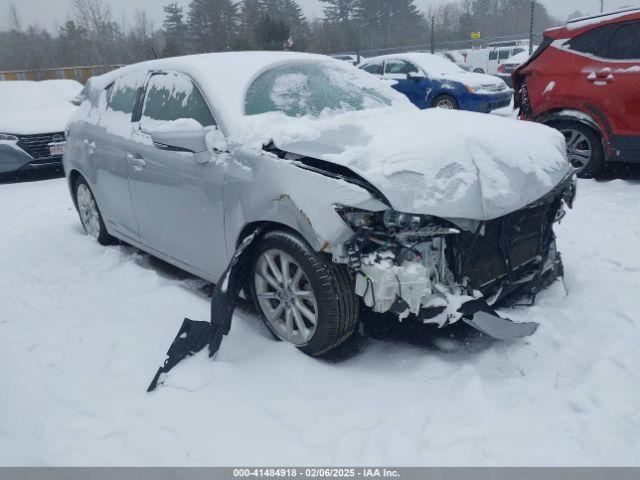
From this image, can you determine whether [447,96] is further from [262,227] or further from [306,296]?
[306,296]

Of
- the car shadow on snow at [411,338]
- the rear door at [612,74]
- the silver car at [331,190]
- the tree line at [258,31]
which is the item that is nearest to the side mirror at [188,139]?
the silver car at [331,190]

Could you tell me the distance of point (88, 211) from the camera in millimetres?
5000

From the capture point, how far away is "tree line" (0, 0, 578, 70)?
27.9m

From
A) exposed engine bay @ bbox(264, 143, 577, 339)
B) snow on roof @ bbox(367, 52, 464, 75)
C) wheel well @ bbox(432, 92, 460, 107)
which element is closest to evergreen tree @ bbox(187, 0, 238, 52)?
snow on roof @ bbox(367, 52, 464, 75)

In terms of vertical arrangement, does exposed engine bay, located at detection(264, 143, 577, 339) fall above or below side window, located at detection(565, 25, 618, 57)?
below

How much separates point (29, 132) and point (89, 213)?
409 cm

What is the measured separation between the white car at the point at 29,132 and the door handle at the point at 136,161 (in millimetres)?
5193

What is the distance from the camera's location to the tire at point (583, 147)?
5.74 meters

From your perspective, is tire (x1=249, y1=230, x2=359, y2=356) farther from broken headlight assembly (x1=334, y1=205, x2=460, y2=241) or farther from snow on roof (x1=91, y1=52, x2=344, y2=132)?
snow on roof (x1=91, y1=52, x2=344, y2=132)

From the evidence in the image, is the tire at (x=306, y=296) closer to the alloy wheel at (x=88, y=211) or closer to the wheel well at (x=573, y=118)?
the alloy wheel at (x=88, y=211)

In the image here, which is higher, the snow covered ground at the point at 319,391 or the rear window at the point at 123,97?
the rear window at the point at 123,97

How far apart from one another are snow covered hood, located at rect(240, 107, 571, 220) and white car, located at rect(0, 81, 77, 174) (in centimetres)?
647

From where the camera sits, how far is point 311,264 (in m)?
2.62

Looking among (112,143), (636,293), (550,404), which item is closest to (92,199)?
(112,143)
